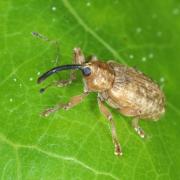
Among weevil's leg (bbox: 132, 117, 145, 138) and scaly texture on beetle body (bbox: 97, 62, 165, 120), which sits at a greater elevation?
scaly texture on beetle body (bbox: 97, 62, 165, 120)

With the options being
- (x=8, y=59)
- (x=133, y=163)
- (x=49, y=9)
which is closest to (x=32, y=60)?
(x=8, y=59)

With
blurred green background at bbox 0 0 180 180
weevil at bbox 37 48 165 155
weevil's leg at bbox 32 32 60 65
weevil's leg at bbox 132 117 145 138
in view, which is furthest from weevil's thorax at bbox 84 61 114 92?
weevil's leg at bbox 132 117 145 138

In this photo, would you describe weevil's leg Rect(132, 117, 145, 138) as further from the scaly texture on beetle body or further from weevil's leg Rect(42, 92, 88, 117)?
weevil's leg Rect(42, 92, 88, 117)

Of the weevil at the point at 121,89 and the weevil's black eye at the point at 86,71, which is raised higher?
the weevil's black eye at the point at 86,71

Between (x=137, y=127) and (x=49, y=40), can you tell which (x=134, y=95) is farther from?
(x=49, y=40)

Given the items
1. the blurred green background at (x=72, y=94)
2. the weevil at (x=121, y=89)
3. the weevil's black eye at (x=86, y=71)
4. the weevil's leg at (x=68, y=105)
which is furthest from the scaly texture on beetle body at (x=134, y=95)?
the weevil's leg at (x=68, y=105)

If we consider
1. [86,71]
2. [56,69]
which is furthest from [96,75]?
[56,69]

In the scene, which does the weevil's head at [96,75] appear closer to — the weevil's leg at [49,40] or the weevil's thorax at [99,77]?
the weevil's thorax at [99,77]
